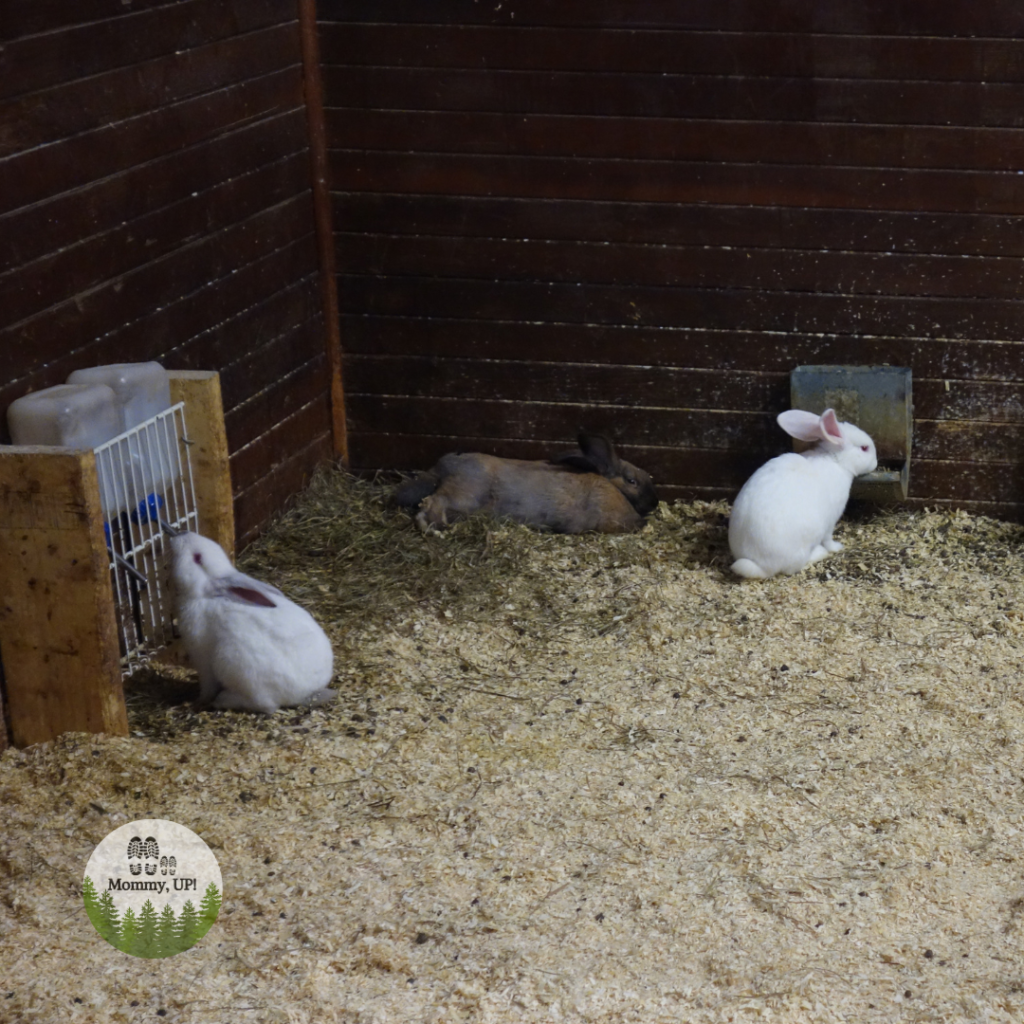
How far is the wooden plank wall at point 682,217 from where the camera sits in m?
4.84

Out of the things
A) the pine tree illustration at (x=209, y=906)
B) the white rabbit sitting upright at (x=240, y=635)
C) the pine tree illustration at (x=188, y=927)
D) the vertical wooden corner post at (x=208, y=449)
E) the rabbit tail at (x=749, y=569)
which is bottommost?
the rabbit tail at (x=749, y=569)

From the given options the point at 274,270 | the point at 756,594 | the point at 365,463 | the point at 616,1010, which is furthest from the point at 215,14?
the point at 616,1010

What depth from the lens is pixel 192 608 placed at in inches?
144

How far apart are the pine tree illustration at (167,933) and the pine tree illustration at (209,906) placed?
6cm

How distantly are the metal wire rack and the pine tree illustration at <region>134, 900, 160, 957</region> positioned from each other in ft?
3.36

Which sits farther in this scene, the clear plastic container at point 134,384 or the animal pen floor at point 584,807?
the clear plastic container at point 134,384

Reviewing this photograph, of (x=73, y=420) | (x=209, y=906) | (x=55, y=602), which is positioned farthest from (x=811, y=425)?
(x=209, y=906)

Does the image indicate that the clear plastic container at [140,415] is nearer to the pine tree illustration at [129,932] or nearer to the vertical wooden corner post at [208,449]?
the vertical wooden corner post at [208,449]

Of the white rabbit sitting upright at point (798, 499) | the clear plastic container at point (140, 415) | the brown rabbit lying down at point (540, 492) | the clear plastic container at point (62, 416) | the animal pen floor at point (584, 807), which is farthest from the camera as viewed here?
the brown rabbit lying down at point (540, 492)

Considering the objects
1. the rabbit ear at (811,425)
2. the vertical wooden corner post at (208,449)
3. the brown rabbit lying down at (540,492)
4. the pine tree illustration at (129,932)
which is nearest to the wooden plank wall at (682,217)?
the brown rabbit lying down at (540,492)

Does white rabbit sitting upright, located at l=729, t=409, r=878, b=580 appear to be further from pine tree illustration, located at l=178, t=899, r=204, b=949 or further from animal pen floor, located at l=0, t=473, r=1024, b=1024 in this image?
pine tree illustration, located at l=178, t=899, r=204, b=949

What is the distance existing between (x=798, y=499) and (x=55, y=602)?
2.50 m

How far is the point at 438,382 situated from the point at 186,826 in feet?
8.72

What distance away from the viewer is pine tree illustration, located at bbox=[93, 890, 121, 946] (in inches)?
114
